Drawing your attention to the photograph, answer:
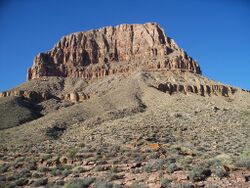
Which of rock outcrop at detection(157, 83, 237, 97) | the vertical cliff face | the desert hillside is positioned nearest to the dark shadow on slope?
the desert hillside

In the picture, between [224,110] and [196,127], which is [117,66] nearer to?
[224,110]

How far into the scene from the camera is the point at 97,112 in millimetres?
76125

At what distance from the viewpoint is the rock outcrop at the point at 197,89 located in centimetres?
8994

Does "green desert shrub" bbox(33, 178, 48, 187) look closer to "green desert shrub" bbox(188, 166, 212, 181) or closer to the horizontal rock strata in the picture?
"green desert shrub" bbox(188, 166, 212, 181)

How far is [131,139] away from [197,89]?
53.9 metres

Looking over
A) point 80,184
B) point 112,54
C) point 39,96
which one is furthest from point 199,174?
point 112,54

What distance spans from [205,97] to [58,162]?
64586 millimetres

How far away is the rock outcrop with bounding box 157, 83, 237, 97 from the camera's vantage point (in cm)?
8994

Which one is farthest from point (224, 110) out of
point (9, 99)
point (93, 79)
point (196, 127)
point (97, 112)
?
point (93, 79)

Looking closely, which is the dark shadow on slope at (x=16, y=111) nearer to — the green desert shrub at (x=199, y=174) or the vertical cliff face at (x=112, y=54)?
the vertical cliff face at (x=112, y=54)

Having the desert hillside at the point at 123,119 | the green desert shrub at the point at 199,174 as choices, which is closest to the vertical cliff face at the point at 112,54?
the desert hillside at the point at 123,119

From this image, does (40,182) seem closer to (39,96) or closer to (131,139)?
(131,139)

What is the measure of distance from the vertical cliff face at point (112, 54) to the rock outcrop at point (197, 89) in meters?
18.1

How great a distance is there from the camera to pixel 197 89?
A: 91375 mm
